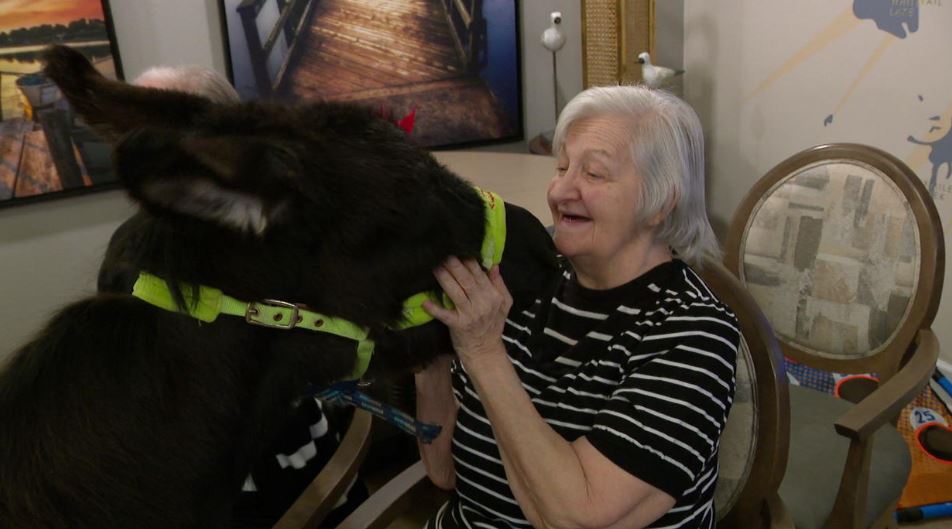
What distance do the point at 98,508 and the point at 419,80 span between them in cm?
300

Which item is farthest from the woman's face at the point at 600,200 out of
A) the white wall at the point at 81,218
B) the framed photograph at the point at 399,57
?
the framed photograph at the point at 399,57

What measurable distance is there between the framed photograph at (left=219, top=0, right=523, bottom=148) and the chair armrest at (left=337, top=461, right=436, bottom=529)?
2.00 m

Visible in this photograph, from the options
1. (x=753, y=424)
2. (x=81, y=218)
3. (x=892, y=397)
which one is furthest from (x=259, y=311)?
(x=81, y=218)

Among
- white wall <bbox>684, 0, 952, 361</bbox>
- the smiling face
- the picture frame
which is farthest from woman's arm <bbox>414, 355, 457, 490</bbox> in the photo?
the picture frame

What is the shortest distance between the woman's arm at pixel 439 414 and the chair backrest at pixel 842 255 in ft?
3.24

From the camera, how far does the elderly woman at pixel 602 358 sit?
1.00 meters

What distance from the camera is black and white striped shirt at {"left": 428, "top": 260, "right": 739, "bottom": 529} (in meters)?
1.01

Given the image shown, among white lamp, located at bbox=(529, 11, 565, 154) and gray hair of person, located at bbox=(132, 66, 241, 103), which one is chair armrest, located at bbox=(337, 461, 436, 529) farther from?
white lamp, located at bbox=(529, 11, 565, 154)

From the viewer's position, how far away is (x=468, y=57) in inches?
140

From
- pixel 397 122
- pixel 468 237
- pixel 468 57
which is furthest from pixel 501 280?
pixel 468 57

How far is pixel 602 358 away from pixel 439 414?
0.42 meters

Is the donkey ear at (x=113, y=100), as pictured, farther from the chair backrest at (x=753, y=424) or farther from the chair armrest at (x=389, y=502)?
the chair backrest at (x=753, y=424)

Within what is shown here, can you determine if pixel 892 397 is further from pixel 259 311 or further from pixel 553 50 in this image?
pixel 553 50

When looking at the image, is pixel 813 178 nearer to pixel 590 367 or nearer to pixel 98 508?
pixel 590 367
